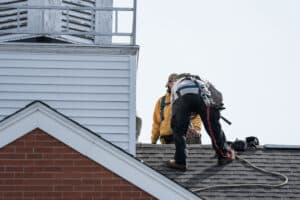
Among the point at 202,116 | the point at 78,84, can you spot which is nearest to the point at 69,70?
the point at 78,84

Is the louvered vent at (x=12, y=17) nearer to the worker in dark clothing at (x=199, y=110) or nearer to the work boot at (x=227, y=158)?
the worker in dark clothing at (x=199, y=110)

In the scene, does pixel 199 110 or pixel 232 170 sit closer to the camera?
pixel 232 170

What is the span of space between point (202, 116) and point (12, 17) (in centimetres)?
301

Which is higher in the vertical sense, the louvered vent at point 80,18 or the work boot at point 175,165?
the louvered vent at point 80,18

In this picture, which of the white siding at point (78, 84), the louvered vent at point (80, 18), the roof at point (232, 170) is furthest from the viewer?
the louvered vent at point (80, 18)

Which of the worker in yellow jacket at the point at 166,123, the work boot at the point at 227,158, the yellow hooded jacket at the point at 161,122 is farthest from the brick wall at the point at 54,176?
the yellow hooded jacket at the point at 161,122

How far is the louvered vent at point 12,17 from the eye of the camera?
16.5m

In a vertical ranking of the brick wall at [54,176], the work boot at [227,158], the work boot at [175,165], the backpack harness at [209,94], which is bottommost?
the brick wall at [54,176]

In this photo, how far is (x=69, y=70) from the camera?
1612cm

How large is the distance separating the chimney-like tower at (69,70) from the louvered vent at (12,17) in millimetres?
14

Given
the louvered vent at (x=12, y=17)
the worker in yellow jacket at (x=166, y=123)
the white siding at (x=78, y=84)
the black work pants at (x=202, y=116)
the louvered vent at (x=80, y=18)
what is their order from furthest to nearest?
the worker in yellow jacket at (x=166, y=123)
the louvered vent at (x=80, y=18)
the louvered vent at (x=12, y=17)
the black work pants at (x=202, y=116)
the white siding at (x=78, y=84)

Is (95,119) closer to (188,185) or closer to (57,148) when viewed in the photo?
(188,185)

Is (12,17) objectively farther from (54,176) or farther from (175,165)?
(54,176)

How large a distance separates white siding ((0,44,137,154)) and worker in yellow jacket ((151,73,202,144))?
5.59 feet
